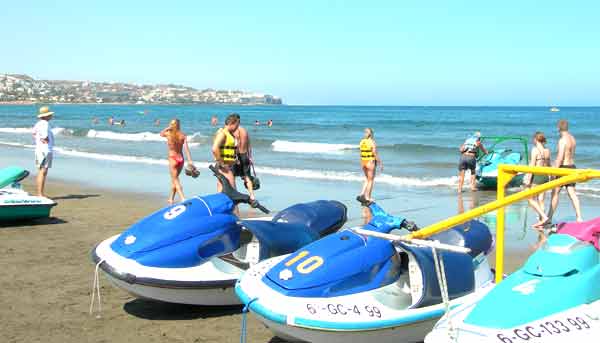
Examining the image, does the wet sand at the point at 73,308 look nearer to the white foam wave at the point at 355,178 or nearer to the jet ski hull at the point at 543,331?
the jet ski hull at the point at 543,331

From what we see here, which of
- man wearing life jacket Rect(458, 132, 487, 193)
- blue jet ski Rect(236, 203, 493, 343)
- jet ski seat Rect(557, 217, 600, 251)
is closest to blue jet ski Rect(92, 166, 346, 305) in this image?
blue jet ski Rect(236, 203, 493, 343)

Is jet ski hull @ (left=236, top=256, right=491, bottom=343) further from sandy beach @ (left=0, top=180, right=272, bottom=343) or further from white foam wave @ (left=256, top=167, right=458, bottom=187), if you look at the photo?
white foam wave @ (left=256, top=167, right=458, bottom=187)

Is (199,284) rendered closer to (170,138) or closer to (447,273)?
(447,273)

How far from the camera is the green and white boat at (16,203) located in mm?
10008

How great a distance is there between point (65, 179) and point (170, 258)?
41.9 feet

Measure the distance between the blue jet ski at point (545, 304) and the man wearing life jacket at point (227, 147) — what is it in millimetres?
7173

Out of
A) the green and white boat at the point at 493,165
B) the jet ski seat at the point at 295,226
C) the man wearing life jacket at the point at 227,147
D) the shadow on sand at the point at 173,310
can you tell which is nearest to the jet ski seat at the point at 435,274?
the jet ski seat at the point at 295,226

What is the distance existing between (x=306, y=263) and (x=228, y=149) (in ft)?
20.1

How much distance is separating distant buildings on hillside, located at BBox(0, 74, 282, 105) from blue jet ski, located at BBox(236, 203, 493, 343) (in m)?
155

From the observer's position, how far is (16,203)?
32.9 ft

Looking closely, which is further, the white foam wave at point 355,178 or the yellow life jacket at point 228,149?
the white foam wave at point 355,178

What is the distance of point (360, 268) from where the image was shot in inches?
208

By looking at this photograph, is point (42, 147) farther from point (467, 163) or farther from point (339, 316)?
point (467, 163)

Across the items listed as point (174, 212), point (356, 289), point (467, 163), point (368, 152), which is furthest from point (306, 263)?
point (467, 163)
